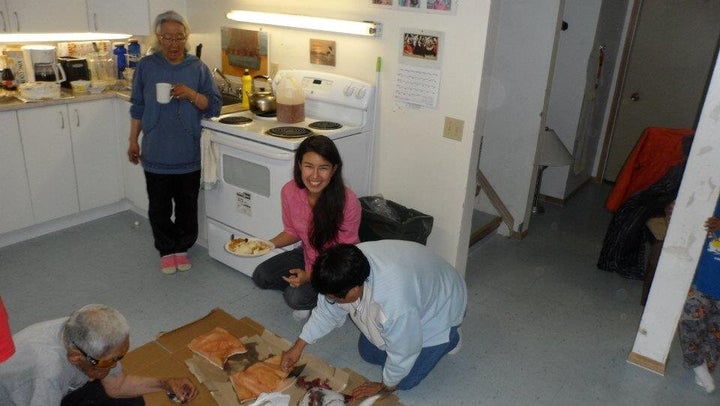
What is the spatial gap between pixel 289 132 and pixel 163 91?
0.69m

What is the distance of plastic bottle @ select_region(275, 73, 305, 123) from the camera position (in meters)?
3.13

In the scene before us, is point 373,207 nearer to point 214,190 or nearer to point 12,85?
point 214,190

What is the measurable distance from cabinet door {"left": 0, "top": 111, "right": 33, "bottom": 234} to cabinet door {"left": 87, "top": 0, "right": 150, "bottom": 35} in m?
0.84

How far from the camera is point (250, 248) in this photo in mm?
2639

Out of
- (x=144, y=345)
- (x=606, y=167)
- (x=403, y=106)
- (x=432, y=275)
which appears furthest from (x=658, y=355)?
(x=606, y=167)

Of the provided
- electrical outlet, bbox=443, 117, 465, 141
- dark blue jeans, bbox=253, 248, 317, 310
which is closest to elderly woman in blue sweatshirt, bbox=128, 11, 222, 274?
dark blue jeans, bbox=253, 248, 317, 310

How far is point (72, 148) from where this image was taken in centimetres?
350

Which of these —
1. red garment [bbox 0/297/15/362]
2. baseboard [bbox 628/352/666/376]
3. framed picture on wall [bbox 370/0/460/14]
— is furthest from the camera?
framed picture on wall [bbox 370/0/460/14]

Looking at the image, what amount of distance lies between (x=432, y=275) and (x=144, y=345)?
1.31 meters

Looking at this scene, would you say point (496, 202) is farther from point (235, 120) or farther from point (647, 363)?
point (235, 120)

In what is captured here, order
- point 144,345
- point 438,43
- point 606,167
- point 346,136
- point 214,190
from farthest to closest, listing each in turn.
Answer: point 606,167 < point 214,190 < point 346,136 < point 438,43 < point 144,345

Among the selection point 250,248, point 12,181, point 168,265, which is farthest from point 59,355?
point 12,181

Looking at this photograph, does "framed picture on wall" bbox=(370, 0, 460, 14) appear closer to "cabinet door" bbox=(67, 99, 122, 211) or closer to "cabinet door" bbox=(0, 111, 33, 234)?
"cabinet door" bbox=(67, 99, 122, 211)

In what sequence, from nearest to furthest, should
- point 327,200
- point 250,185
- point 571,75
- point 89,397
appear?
1. point 89,397
2. point 327,200
3. point 250,185
4. point 571,75
